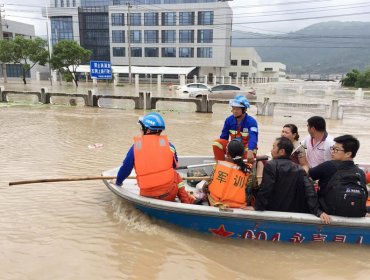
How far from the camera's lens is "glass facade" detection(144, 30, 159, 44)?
61562 millimetres

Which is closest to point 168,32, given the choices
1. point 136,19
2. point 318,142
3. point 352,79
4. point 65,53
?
point 136,19

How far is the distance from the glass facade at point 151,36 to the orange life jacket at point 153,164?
60080 mm

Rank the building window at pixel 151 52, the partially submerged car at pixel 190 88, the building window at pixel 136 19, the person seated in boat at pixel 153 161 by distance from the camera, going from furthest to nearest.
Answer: the building window at pixel 136 19 → the building window at pixel 151 52 → the partially submerged car at pixel 190 88 → the person seated in boat at pixel 153 161

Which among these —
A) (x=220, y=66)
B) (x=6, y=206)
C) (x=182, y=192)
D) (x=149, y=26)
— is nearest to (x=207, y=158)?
(x=182, y=192)

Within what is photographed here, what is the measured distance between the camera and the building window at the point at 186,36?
59.9 m

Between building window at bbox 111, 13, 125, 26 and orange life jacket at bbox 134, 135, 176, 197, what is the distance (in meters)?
63.9

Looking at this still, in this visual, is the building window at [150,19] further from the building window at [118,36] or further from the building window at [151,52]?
the building window at [118,36]

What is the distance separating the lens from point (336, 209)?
12.1 feet

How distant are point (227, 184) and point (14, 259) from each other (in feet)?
7.96

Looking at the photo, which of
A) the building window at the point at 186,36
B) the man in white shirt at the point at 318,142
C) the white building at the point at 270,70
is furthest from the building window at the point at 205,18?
the man in white shirt at the point at 318,142

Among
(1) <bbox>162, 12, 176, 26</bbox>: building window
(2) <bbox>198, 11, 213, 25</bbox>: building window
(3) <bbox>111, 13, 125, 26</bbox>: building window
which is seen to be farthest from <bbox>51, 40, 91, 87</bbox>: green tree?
(2) <bbox>198, 11, 213, 25</bbox>: building window

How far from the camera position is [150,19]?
61812mm

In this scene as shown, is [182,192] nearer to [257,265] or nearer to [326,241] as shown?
[257,265]

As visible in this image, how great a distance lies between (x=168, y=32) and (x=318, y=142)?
5974 cm
